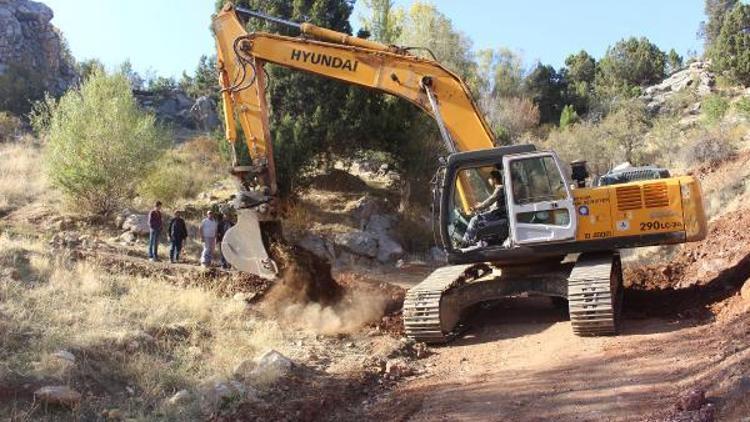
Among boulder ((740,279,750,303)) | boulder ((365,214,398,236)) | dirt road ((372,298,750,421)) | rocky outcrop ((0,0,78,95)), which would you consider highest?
rocky outcrop ((0,0,78,95))

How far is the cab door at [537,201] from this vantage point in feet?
31.3

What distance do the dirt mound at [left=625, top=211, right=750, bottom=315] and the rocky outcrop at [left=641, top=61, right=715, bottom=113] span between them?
28906 mm

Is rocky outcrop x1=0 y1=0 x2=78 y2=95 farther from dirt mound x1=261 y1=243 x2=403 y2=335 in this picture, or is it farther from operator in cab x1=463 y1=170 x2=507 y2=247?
operator in cab x1=463 y1=170 x2=507 y2=247

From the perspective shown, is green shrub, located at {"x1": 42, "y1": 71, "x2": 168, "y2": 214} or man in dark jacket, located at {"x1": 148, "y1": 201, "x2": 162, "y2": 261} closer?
man in dark jacket, located at {"x1": 148, "y1": 201, "x2": 162, "y2": 261}

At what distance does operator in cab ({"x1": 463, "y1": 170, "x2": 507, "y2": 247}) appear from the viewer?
32.5ft

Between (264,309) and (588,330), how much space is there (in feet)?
16.0

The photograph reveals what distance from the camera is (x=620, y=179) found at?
455 inches

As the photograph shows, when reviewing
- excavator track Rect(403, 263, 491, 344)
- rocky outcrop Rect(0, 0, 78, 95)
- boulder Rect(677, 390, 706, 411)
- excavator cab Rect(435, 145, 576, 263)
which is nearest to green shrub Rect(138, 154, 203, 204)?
excavator track Rect(403, 263, 491, 344)

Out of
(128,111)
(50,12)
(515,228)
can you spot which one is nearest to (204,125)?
(50,12)

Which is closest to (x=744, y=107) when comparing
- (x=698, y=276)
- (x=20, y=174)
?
(x=698, y=276)

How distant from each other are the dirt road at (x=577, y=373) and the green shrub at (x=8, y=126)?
2726 cm

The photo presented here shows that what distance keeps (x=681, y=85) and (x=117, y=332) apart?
142 feet

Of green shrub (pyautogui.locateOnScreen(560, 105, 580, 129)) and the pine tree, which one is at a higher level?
the pine tree

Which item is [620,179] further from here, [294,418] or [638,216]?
[294,418]
